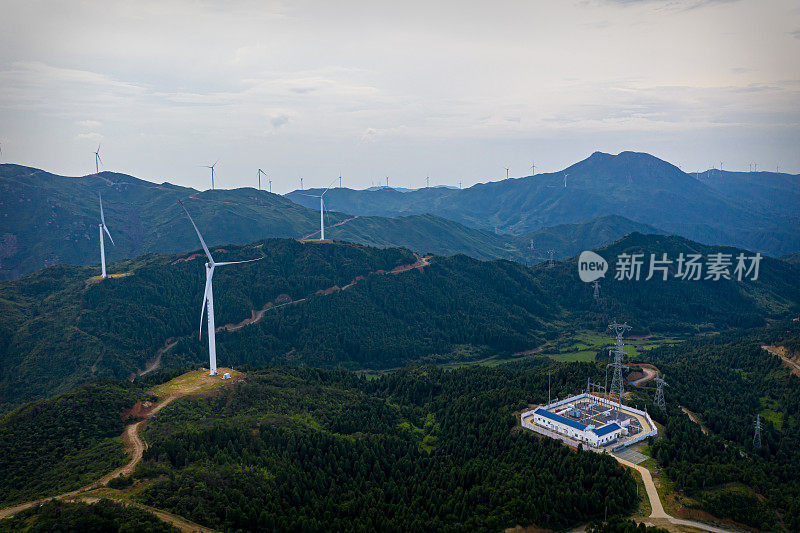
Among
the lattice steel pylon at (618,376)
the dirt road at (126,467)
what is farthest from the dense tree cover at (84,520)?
the lattice steel pylon at (618,376)

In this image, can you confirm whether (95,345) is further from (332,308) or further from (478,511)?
(478,511)

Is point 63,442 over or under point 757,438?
over

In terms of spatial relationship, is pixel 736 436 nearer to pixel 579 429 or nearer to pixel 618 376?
pixel 618 376

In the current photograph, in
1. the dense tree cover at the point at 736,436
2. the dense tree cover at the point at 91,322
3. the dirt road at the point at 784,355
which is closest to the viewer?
the dense tree cover at the point at 736,436

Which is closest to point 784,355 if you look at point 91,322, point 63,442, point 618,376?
point 618,376

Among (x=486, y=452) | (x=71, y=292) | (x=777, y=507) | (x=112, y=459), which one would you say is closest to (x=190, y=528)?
(x=112, y=459)

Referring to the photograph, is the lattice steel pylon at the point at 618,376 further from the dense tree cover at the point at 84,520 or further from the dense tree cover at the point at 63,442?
the dense tree cover at the point at 63,442

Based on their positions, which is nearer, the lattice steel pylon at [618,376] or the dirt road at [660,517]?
the dirt road at [660,517]
